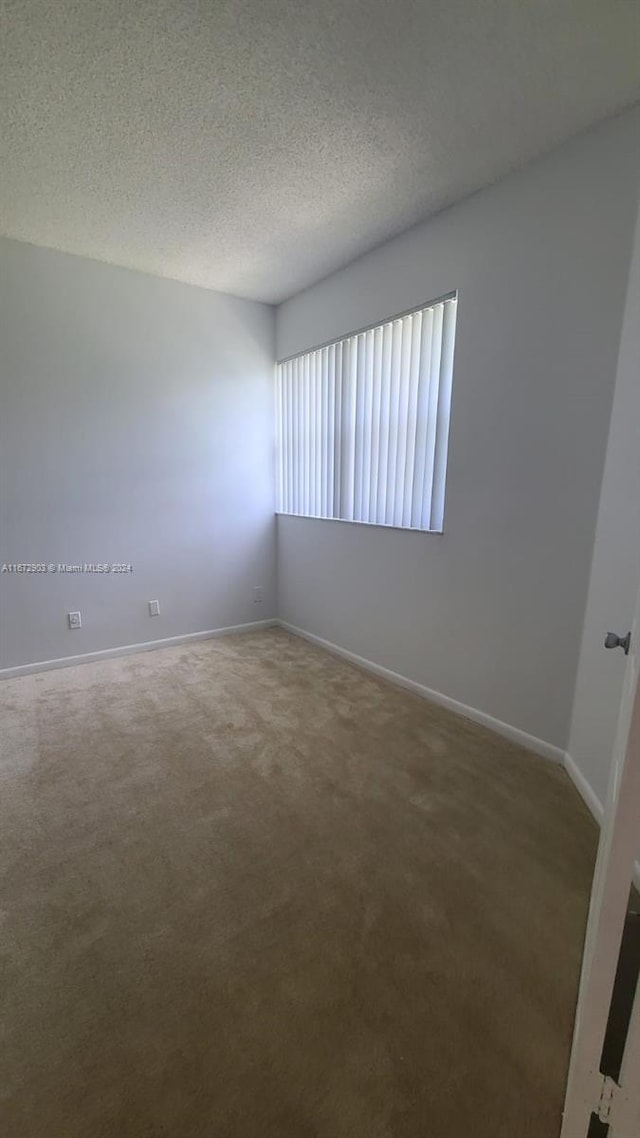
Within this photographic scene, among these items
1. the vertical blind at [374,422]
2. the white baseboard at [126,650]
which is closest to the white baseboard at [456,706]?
the white baseboard at [126,650]

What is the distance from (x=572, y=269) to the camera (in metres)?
1.80

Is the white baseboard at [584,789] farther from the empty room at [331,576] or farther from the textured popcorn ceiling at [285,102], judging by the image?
the textured popcorn ceiling at [285,102]

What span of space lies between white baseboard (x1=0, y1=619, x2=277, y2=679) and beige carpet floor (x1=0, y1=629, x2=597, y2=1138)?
2.38 ft

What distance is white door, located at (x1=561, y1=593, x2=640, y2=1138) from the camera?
714 millimetres

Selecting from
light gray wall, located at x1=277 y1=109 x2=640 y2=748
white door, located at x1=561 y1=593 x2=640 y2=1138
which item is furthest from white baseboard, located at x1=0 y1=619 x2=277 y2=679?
white door, located at x1=561 y1=593 x2=640 y2=1138

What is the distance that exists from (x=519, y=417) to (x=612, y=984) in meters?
1.97

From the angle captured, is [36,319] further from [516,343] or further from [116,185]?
[516,343]

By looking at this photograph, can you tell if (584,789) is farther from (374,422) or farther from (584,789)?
(374,422)

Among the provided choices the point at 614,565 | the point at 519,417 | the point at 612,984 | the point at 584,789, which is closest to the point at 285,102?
the point at 519,417

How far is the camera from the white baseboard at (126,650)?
2.96m

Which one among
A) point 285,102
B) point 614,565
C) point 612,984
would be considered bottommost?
point 612,984

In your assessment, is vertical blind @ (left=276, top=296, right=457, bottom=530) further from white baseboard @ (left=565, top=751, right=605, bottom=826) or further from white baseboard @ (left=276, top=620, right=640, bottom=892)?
white baseboard @ (left=565, top=751, right=605, bottom=826)

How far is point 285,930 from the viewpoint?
1.27 meters

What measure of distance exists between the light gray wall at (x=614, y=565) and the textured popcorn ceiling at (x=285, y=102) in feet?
2.11
